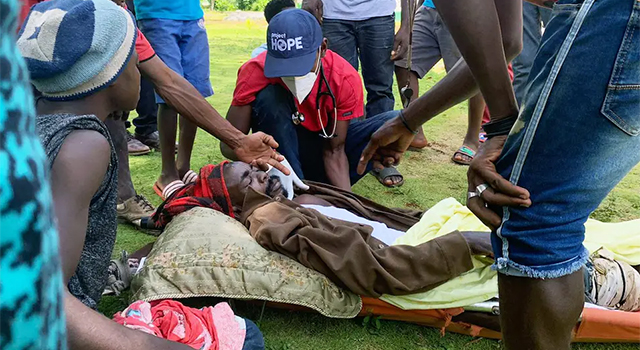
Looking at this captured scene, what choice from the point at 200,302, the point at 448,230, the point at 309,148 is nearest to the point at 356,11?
the point at 309,148

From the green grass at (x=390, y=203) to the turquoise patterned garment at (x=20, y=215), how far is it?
1.95 meters

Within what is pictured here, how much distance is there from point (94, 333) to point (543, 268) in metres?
1.08

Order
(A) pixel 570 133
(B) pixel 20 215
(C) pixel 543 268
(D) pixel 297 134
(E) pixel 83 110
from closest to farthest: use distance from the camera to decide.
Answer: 1. (B) pixel 20 215
2. (A) pixel 570 133
3. (C) pixel 543 268
4. (E) pixel 83 110
5. (D) pixel 297 134

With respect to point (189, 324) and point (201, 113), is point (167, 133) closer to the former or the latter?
point (201, 113)

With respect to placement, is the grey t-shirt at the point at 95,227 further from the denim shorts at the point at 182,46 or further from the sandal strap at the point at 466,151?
the sandal strap at the point at 466,151

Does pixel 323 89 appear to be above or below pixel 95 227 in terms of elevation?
below

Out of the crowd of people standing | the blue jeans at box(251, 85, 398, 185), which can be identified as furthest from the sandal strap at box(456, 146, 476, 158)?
the crowd of people standing

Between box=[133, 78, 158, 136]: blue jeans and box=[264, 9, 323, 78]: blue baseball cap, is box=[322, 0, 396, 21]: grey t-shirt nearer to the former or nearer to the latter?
box=[264, 9, 323, 78]: blue baseball cap

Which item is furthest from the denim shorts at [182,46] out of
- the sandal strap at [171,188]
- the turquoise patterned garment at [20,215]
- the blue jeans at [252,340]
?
the turquoise patterned garment at [20,215]

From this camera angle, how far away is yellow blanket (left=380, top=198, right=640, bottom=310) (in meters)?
2.36

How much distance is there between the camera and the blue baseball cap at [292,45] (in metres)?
3.29

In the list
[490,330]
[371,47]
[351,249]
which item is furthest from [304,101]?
[490,330]

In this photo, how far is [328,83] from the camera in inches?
137

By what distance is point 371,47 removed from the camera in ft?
14.3
